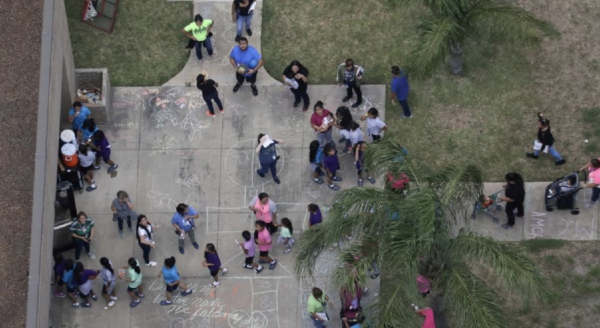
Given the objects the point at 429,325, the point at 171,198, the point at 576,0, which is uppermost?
the point at 576,0

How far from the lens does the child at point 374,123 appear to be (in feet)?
91.1

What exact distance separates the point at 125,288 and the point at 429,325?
6938 mm

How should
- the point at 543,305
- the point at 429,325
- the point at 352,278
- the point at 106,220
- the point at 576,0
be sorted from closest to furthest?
the point at 352,278 → the point at 429,325 → the point at 543,305 → the point at 106,220 → the point at 576,0

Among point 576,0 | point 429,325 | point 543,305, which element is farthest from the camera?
point 576,0

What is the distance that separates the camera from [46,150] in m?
25.8

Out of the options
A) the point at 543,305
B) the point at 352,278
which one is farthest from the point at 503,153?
the point at 352,278

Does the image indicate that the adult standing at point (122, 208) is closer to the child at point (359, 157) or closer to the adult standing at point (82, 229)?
the adult standing at point (82, 229)

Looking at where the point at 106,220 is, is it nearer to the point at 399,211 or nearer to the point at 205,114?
the point at 205,114

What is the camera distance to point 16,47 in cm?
2739

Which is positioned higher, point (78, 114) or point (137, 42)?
point (137, 42)

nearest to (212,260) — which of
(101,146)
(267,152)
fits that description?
(267,152)

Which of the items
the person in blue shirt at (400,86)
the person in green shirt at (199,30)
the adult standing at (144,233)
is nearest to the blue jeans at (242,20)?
the person in green shirt at (199,30)

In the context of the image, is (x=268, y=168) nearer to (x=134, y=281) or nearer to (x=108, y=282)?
(x=134, y=281)

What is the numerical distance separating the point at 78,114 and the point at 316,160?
552cm
